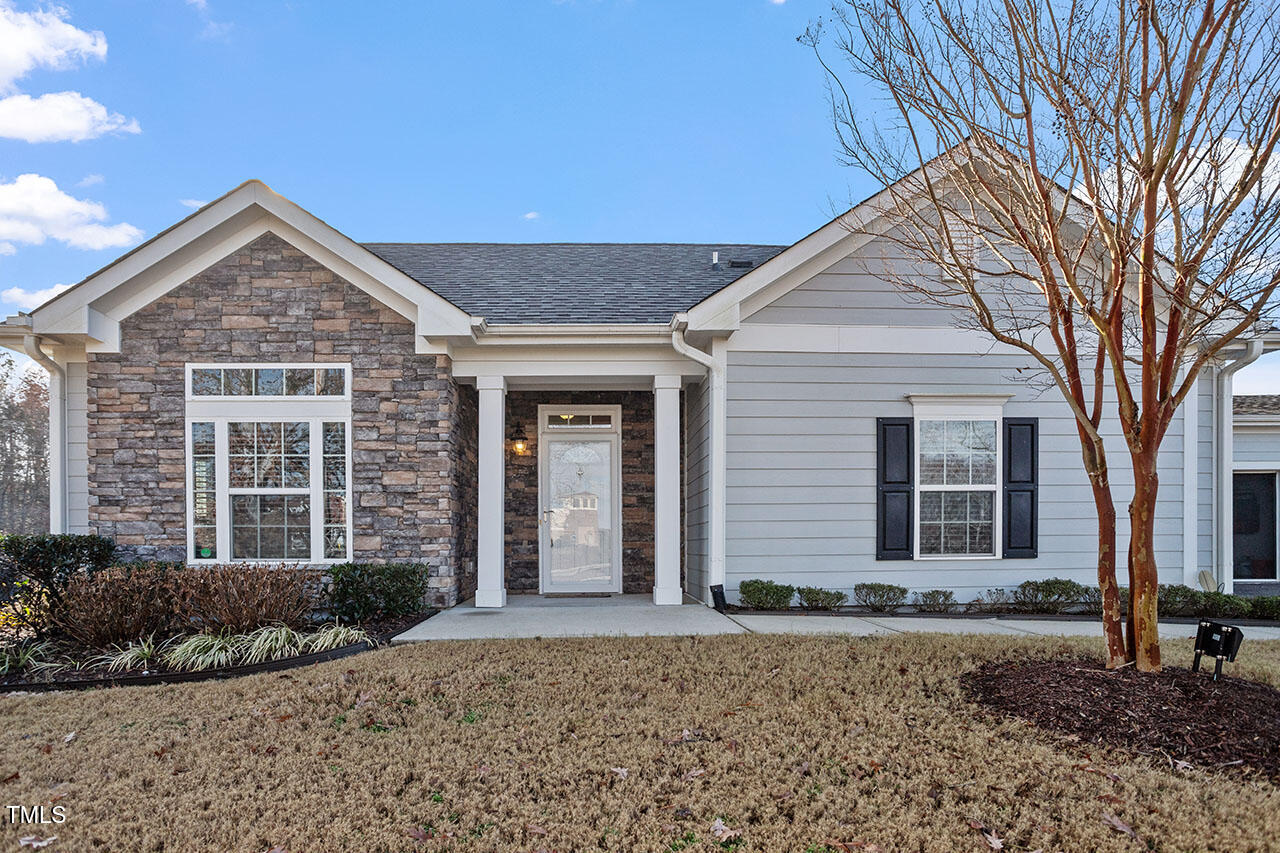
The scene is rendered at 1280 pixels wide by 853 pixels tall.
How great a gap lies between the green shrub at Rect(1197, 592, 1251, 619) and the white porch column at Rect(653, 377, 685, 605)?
211 inches

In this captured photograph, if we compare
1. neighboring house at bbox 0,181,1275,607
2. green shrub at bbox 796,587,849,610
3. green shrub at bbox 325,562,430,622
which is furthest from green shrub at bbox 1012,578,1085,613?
green shrub at bbox 325,562,430,622

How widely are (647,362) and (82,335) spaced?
18.0 feet

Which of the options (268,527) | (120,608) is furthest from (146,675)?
(268,527)

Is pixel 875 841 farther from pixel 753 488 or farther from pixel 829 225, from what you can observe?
pixel 829 225

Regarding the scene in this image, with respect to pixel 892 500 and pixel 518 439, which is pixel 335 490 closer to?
pixel 518 439

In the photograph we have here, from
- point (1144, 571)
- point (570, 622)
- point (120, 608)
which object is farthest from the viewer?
point (570, 622)

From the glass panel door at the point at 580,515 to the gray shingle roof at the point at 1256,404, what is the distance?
8664 mm

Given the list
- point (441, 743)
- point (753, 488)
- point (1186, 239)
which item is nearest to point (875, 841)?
point (441, 743)

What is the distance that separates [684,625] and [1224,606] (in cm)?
563

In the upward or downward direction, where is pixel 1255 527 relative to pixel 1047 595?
upward

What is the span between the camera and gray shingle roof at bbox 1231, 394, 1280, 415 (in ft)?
34.4

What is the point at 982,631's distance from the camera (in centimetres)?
633

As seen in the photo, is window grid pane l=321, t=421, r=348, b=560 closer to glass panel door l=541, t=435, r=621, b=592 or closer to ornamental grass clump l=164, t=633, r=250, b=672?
ornamental grass clump l=164, t=633, r=250, b=672

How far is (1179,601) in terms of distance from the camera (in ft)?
24.7
